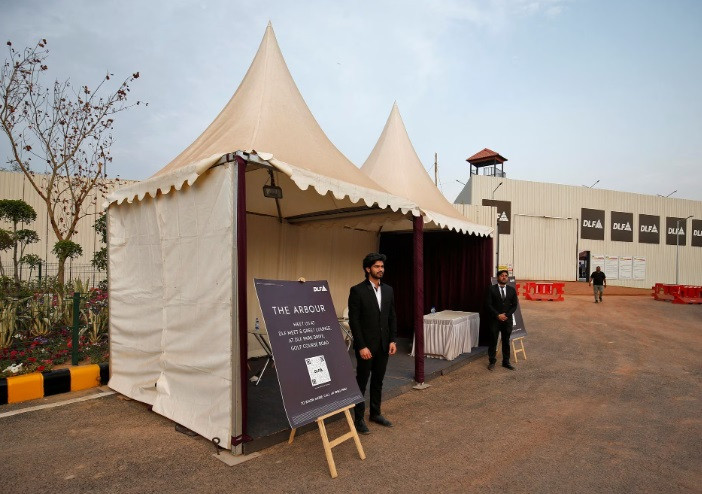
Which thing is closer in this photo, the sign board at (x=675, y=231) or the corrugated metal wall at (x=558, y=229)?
the corrugated metal wall at (x=558, y=229)

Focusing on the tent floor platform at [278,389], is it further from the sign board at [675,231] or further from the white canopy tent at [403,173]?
the sign board at [675,231]

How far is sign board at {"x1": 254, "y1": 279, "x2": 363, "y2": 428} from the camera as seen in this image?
3541 mm

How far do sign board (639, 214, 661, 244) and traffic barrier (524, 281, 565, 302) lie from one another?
15.0 meters

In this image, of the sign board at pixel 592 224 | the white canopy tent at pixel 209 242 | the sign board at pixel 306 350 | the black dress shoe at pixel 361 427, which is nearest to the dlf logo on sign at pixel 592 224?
the sign board at pixel 592 224

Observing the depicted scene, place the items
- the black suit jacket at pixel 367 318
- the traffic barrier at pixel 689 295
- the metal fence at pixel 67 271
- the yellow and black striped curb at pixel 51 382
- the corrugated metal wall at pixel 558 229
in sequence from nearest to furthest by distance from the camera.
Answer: the black suit jacket at pixel 367 318 → the yellow and black striped curb at pixel 51 382 → the metal fence at pixel 67 271 → the traffic barrier at pixel 689 295 → the corrugated metal wall at pixel 558 229

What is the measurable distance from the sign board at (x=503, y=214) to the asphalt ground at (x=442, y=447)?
1991cm

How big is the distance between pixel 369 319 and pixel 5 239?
9.00 meters

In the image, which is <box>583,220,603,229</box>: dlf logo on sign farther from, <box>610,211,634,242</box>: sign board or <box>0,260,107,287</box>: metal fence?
<box>0,260,107,287</box>: metal fence

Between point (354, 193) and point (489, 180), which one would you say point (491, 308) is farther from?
point (489, 180)

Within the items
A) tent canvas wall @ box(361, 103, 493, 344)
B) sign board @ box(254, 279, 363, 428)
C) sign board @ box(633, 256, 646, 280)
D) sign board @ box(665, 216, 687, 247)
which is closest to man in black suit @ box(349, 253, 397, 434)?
sign board @ box(254, 279, 363, 428)

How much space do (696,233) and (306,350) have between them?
1561 inches

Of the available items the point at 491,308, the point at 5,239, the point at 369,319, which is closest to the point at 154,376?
the point at 369,319

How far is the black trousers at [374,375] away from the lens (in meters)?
4.26

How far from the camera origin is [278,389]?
546cm
